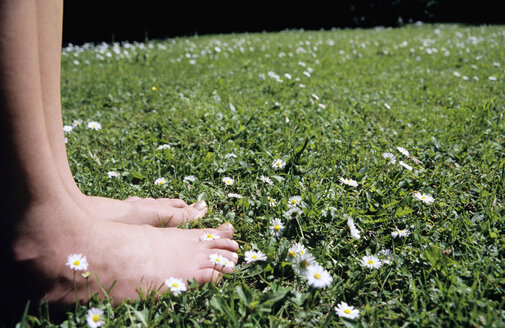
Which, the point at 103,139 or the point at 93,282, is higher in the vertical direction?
the point at 103,139

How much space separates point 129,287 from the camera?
1.19 meters

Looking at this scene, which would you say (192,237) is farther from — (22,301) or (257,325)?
(22,301)

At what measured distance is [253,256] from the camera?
4.44 ft

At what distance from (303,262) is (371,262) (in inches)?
11.0

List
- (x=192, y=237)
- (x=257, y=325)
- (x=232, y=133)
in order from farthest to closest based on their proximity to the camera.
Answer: (x=232, y=133), (x=192, y=237), (x=257, y=325)

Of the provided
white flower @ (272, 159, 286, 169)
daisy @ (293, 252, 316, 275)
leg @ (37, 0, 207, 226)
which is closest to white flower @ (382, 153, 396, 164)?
white flower @ (272, 159, 286, 169)

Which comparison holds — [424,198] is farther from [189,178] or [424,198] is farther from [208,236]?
[189,178]

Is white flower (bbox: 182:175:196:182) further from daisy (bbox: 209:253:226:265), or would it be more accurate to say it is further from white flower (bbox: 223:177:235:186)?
daisy (bbox: 209:253:226:265)

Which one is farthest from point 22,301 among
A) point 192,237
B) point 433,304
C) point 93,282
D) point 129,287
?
point 433,304

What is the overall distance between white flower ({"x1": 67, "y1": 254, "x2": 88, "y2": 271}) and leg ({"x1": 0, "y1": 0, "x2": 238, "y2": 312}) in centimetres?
2

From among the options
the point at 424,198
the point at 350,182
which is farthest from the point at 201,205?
the point at 424,198

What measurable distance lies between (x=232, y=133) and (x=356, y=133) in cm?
83

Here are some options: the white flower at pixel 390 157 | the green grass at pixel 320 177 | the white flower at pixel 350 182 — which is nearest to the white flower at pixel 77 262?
the green grass at pixel 320 177

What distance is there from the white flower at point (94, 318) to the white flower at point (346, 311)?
722mm
